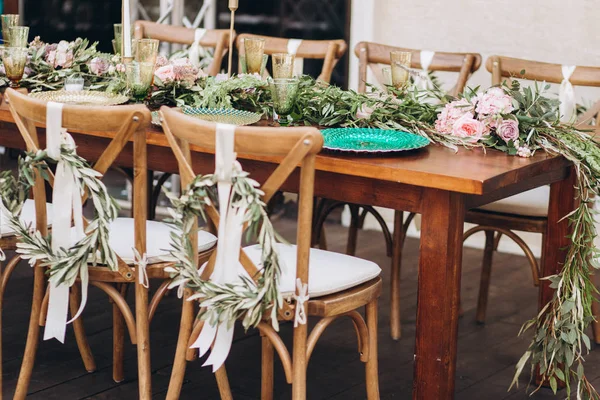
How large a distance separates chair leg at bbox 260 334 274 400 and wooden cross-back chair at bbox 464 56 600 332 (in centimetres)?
84

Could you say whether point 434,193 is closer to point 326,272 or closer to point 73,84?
point 326,272

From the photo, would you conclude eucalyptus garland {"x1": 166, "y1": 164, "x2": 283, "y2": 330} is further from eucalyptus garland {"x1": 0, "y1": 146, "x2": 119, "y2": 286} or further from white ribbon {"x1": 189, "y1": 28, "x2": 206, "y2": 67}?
white ribbon {"x1": 189, "y1": 28, "x2": 206, "y2": 67}

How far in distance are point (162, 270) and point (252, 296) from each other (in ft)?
1.43

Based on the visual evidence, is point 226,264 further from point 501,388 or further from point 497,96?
point 501,388

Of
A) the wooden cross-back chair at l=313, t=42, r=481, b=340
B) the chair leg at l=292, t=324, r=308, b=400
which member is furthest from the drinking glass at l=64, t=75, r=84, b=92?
the chair leg at l=292, t=324, r=308, b=400

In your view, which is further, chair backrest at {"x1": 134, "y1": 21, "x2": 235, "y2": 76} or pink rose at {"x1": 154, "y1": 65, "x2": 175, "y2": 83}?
chair backrest at {"x1": 134, "y1": 21, "x2": 235, "y2": 76}

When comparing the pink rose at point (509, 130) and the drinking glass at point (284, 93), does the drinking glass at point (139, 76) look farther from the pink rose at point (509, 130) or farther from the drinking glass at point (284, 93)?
the pink rose at point (509, 130)

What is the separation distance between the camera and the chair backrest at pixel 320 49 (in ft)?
11.6

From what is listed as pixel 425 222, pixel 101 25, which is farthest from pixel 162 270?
pixel 101 25

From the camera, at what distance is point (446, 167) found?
6.81 feet

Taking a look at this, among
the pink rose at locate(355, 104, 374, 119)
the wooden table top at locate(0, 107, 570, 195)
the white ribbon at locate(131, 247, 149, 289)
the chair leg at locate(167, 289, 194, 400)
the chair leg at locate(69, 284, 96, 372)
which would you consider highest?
the pink rose at locate(355, 104, 374, 119)

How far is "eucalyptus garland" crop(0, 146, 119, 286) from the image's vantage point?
214 cm

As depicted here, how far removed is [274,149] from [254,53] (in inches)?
38.5

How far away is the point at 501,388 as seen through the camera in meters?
2.73
